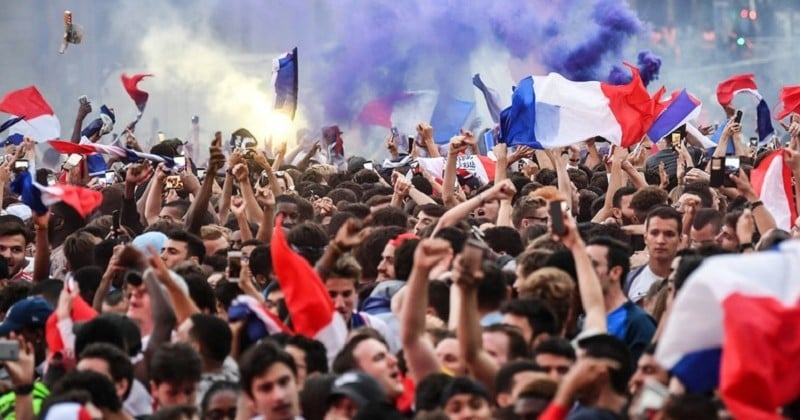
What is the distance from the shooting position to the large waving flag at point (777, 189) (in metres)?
12.2

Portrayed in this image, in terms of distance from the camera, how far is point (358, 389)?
7.07 m

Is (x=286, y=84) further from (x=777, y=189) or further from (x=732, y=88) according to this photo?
(x=777, y=189)

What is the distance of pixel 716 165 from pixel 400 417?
5705 millimetres

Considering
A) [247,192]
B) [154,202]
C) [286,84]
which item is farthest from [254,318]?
[286,84]

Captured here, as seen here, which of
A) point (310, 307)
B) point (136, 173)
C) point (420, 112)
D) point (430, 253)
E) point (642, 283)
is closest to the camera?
point (430, 253)

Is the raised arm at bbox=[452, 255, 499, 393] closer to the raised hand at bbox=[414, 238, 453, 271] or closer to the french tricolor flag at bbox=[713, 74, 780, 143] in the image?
the raised hand at bbox=[414, 238, 453, 271]

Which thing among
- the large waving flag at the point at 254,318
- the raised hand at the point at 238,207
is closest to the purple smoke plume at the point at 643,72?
the raised hand at the point at 238,207

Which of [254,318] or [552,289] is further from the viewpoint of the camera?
[254,318]

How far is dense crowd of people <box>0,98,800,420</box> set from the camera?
7117 millimetres

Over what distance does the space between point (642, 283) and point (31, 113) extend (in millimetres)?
9324

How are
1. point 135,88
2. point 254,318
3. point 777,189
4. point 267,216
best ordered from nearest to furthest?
point 254,318 → point 267,216 → point 777,189 → point 135,88

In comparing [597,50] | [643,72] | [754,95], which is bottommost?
[754,95]

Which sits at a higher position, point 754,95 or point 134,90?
point 134,90

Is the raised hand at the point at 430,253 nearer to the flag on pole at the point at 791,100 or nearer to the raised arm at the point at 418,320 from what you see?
the raised arm at the point at 418,320
